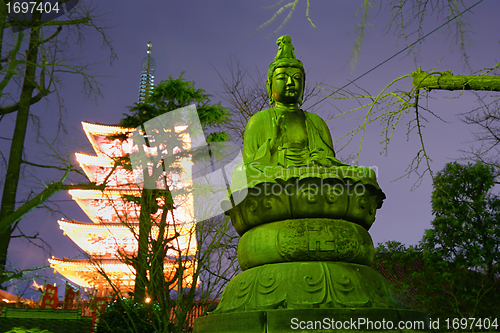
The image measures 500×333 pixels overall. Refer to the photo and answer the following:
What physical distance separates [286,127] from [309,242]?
141 centimetres

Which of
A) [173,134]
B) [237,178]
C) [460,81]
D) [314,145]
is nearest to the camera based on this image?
[460,81]

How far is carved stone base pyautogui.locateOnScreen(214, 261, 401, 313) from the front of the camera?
9.42 ft

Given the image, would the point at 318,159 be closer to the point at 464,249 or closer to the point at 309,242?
the point at 309,242

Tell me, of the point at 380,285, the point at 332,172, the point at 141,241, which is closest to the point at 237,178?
the point at 332,172

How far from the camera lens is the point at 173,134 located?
1169cm

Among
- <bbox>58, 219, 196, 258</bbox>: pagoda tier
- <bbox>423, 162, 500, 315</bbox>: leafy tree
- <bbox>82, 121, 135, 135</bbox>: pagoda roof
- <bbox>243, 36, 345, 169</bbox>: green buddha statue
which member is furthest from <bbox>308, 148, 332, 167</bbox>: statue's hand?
<bbox>82, 121, 135, 135</bbox>: pagoda roof

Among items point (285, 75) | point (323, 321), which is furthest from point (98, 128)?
point (323, 321)

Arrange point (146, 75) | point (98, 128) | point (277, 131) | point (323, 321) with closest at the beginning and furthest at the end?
point (323, 321)
point (277, 131)
point (98, 128)
point (146, 75)

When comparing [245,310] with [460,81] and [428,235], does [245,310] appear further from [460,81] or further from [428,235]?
[428,235]

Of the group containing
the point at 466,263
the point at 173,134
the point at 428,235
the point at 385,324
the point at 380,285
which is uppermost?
the point at 173,134

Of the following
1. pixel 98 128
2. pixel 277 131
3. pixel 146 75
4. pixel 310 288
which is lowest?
pixel 310 288

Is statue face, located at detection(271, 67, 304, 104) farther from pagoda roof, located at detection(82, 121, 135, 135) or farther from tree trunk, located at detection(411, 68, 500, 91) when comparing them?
pagoda roof, located at detection(82, 121, 135, 135)

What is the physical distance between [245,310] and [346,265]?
34.2 inches

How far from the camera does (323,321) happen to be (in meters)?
2.70
